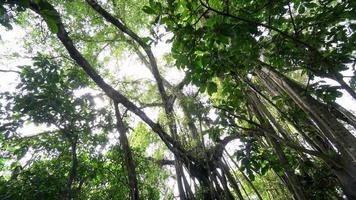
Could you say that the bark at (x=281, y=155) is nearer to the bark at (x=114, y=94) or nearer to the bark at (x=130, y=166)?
the bark at (x=114, y=94)

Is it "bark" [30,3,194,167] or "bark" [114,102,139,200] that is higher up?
"bark" [30,3,194,167]

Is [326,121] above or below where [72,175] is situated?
below

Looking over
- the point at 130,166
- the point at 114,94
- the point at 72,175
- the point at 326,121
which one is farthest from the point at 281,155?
the point at 72,175

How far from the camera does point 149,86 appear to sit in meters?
6.45

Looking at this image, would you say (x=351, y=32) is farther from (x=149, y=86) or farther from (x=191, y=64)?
(x=149, y=86)

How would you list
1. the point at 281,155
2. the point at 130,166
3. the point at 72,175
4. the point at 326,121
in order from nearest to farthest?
the point at 326,121, the point at 281,155, the point at 130,166, the point at 72,175

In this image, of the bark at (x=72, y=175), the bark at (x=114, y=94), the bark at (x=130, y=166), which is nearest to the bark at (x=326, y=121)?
the bark at (x=114, y=94)

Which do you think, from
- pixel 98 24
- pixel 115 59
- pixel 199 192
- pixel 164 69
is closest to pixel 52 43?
pixel 98 24

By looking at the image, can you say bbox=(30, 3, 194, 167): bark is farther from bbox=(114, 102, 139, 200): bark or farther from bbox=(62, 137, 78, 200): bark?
bbox=(62, 137, 78, 200): bark

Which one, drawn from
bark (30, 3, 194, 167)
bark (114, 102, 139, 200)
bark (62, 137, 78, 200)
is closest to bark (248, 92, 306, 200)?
bark (30, 3, 194, 167)

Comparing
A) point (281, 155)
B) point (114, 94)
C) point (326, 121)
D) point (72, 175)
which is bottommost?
point (326, 121)

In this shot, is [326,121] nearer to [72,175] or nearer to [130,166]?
[130,166]

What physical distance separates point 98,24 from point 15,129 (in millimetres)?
3208

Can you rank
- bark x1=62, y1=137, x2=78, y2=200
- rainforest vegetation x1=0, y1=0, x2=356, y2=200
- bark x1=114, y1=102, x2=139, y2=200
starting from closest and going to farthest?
rainforest vegetation x1=0, y1=0, x2=356, y2=200
bark x1=114, y1=102, x2=139, y2=200
bark x1=62, y1=137, x2=78, y2=200
